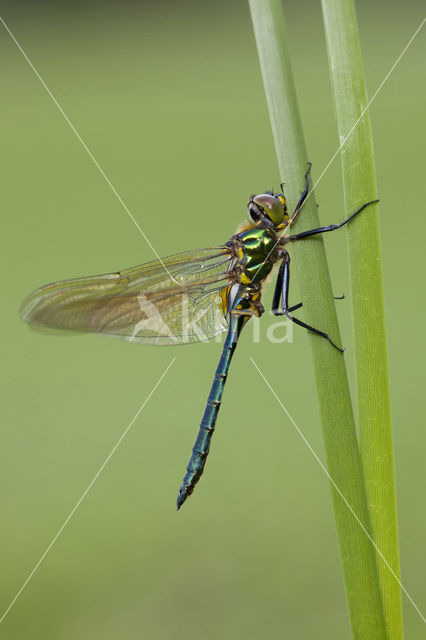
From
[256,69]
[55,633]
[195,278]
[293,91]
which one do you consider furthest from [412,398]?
[256,69]

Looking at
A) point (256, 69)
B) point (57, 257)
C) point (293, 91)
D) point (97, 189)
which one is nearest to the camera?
point (293, 91)

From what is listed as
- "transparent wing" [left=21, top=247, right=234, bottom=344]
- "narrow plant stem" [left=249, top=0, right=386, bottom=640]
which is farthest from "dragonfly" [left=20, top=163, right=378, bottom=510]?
"narrow plant stem" [left=249, top=0, right=386, bottom=640]

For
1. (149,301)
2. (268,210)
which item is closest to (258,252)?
(268,210)

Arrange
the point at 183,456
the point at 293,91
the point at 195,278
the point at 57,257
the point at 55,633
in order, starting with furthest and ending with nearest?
1. the point at 57,257
2. the point at 183,456
3. the point at 55,633
4. the point at 195,278
5. the point at 293,91

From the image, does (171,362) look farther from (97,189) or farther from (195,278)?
(97,189)

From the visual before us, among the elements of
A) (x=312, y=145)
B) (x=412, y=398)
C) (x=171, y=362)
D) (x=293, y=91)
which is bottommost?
(x=412, y=398)

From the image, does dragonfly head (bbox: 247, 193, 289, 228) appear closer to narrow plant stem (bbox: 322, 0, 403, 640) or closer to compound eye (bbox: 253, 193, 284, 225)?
compound eye (bbox: 253, 193, 284, 225)

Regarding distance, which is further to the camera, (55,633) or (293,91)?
(55,633)

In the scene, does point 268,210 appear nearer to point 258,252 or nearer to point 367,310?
point 258,252
